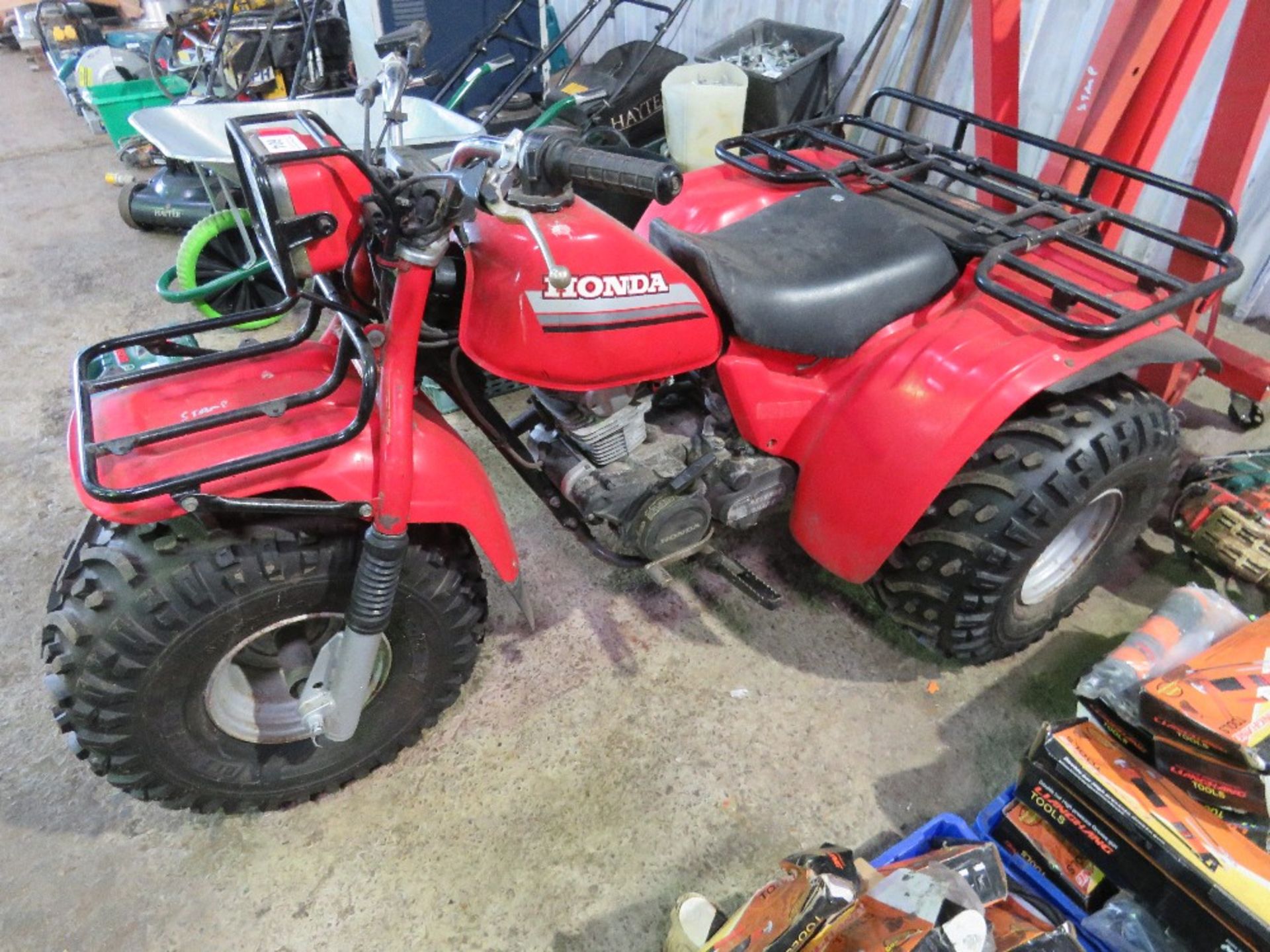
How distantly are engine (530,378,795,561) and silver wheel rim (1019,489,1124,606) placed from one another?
66cm

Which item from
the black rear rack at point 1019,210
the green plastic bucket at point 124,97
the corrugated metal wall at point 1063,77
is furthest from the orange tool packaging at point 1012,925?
the green plastic bucket at point 124,97

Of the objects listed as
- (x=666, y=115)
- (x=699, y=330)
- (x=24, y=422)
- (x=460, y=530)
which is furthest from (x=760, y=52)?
(x=24, y=422)

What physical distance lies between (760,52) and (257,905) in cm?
351

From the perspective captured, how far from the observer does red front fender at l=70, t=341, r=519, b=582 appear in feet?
3.96

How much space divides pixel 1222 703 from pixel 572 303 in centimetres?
129

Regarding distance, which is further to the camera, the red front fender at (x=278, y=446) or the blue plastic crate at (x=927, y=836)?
the blue plastic crate at (x=927, y=836)

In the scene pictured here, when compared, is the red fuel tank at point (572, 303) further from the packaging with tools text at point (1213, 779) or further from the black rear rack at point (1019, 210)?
the packaging with tools text at point (1213, 779)

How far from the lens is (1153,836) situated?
1317 millimetres

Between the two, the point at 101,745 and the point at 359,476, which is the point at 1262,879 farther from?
the point at 101,745

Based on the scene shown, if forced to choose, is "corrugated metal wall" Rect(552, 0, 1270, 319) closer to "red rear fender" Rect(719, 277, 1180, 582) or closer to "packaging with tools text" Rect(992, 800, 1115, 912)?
"red rear fender" Rect(719, 277, 1180, 582)

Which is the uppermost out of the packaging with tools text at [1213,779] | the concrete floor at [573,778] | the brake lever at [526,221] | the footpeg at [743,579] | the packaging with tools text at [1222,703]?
the brake lever at [526,221]

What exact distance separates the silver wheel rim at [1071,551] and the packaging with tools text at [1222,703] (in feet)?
1.38

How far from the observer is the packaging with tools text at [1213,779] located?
52.1 inches

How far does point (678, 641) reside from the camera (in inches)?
79.2
